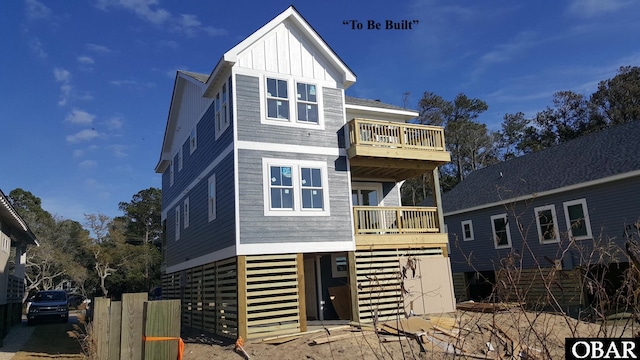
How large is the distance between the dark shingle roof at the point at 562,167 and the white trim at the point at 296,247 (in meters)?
7.00

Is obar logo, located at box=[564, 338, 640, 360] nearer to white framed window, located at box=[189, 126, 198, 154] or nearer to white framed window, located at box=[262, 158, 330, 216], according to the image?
white framed window, located at box=[262, 158, 330, 216]

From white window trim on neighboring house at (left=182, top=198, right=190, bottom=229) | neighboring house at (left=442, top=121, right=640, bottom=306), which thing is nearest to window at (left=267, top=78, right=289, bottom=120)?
white window trim on neighboring house at (left=182, top=198, right=190, bottom=229)

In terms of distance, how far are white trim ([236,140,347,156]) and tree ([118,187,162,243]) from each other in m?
47.1

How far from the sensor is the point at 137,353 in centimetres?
502

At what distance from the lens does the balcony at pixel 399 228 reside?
1567cm

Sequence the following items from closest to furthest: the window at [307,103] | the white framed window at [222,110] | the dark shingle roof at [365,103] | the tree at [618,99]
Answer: the white framed window at [222,110], the window at [307,103], the dark shingle roof at [365,103], the tree at [618,99]

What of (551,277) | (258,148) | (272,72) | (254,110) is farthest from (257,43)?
(551,277)

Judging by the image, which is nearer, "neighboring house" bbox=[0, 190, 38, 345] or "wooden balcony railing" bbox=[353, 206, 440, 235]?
"neighboring house" bbox=[0, 190, 38, 345]

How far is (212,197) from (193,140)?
428cm

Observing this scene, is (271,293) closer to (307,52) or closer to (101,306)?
(101,306)

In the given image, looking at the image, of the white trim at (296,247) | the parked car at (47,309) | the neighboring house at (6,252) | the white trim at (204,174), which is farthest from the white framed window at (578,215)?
the parked car at (47,309)

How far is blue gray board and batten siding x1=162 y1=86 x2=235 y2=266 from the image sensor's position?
14820 millimetres

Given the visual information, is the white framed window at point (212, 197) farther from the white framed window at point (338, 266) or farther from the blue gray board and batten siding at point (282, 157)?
the white framed window at point (338, 266)

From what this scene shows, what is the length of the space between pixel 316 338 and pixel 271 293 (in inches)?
82.2
